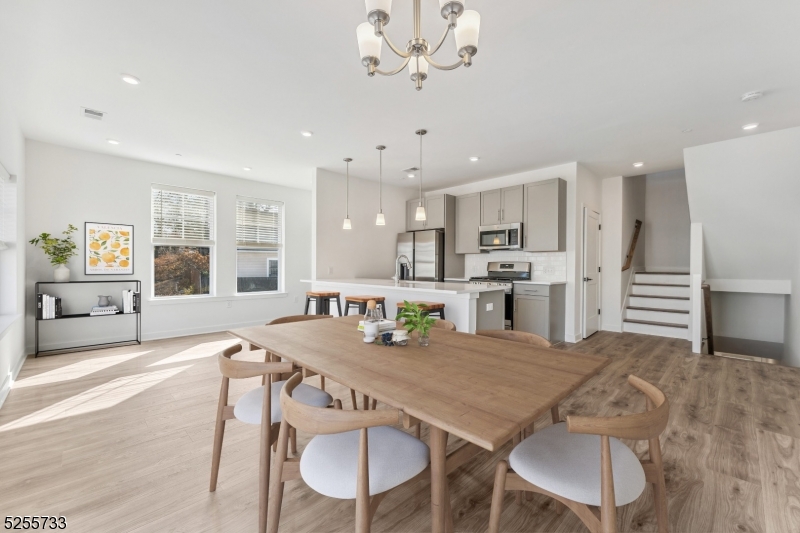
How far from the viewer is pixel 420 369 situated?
1.45 meters

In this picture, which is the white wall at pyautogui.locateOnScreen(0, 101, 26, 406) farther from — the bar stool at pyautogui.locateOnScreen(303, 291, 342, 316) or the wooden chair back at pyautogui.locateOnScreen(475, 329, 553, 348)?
the wooden chair back at pyautogui.locateOnScreen(475, 329, 553, 348)

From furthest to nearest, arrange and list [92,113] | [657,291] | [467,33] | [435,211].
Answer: [435,211] < [657,291] < [92,113] < [467,33]

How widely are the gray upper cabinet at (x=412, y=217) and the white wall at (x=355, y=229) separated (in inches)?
3.1

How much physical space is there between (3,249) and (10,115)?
132 cm

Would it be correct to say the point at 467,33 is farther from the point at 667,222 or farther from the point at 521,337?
the point at 667,222

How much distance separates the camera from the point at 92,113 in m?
3.46

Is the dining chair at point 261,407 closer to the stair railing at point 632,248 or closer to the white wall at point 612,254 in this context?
the white wall at point 612,254

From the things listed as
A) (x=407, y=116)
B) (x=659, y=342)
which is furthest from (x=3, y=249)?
(x=659, y=342)

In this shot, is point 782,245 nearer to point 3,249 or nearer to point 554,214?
point 554,214

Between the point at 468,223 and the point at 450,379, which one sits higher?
the point at 468,223

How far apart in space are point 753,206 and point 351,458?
5.81 meters

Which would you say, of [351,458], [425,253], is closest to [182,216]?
[425,253]

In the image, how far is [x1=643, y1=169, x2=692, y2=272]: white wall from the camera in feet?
23.1

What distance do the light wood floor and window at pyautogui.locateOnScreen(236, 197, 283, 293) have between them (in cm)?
288
